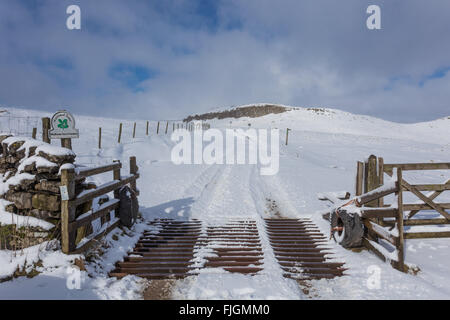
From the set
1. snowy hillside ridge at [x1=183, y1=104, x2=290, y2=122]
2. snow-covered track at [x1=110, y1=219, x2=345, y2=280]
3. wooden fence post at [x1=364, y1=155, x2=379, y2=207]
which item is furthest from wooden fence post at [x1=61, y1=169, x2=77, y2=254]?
snowy hillside ridge at [x1=183, y1=104, x2=290, y2=122]

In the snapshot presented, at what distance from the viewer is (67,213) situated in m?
4.36

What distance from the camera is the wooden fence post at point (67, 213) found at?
4.36m

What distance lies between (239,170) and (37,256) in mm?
11796

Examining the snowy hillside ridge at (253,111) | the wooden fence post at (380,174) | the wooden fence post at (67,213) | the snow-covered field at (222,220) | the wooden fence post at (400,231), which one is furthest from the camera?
the snowy hillside ridge at (253,111)

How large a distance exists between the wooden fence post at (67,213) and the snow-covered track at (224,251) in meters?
0.94

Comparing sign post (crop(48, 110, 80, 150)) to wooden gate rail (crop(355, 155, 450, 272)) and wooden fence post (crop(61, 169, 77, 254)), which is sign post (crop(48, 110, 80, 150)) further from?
wooden gate rail (crop(355, 155, 450, 272))

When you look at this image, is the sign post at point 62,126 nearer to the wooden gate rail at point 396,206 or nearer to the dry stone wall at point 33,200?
the dry stone wall at point 33,200

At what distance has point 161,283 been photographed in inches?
173

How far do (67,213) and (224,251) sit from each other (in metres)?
3.10

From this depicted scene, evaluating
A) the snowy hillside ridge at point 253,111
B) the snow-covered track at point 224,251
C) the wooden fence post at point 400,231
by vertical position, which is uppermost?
the snowy hillside ridge at point 253,111

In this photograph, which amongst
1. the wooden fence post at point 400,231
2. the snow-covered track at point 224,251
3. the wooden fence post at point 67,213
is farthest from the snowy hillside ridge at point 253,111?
the wooden fence post at point 67,213

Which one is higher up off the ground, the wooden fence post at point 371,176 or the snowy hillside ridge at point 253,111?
the snowy hillside ridge at point 253,111

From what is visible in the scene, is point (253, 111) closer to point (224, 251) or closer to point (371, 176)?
point (371, 176)

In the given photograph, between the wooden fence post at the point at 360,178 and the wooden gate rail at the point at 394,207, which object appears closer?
the wooden gate rail at the point at 394,207
